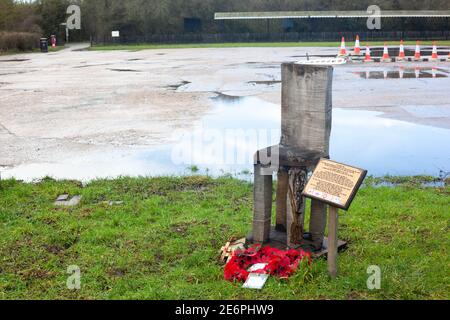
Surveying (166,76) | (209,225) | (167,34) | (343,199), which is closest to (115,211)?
(209,225)

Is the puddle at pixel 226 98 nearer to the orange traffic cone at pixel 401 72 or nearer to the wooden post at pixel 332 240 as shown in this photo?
the orange traffic cone at pixel 401 72

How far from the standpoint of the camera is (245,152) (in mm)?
8930

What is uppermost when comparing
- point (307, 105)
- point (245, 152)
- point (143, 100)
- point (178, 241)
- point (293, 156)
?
point (307, 105)

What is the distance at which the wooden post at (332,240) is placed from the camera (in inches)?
177

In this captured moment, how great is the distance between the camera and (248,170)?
26.1 ft

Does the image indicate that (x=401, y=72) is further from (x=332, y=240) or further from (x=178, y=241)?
(x=332, y=240)

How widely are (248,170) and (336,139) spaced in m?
2.31

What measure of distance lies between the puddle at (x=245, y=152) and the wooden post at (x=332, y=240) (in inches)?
125

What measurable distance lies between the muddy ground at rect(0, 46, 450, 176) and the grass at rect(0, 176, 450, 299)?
2417mm

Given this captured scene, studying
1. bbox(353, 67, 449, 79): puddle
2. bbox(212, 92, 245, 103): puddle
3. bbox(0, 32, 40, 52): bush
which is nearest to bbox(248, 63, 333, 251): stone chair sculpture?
bbox(212, 92, 245, 103): puddle

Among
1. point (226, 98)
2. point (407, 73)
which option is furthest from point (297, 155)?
point (407, 73)

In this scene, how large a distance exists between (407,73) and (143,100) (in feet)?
29.8

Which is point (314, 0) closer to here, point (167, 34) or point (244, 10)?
point (244, 10)

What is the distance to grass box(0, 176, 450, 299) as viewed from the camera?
4516 mm
